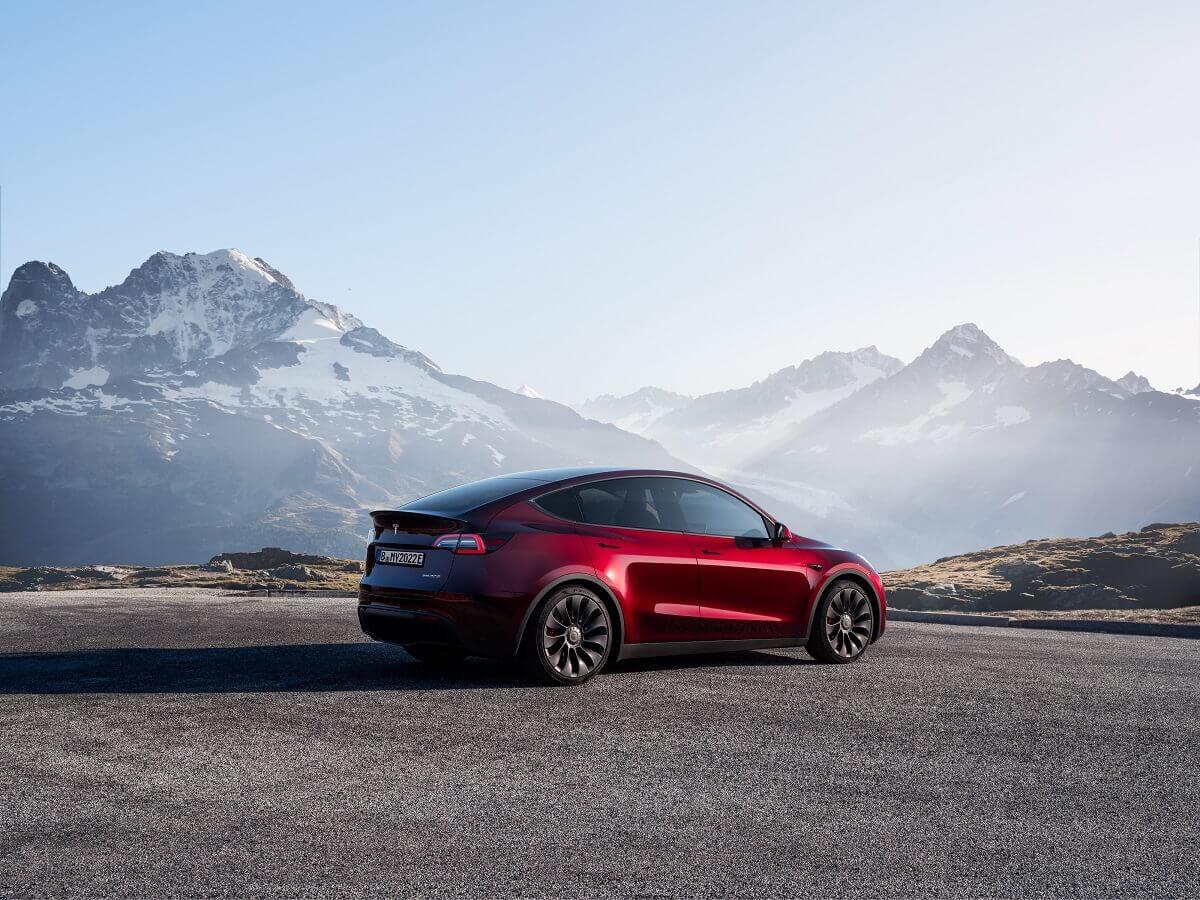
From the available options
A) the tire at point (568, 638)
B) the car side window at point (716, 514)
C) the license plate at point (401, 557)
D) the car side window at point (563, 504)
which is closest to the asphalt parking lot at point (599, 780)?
the tire at point (568, 638)

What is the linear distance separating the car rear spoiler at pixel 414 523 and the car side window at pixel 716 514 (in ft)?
6.61

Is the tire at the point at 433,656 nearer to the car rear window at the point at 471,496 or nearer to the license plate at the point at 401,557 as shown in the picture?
the license plate at the point at 401,557

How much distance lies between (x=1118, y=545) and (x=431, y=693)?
40617mm

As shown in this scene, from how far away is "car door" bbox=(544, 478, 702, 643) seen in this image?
Result: 8234 mm

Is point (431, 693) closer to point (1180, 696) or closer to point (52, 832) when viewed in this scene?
point (52, 832)

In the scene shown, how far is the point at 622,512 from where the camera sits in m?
8.61

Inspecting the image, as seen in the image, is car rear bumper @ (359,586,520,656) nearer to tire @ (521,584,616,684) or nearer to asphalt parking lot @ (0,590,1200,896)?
tire @ (521,584,616,684)

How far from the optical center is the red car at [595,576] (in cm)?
780

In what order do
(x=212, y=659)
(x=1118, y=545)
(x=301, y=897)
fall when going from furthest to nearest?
1. (x=1118, y=545)
2. (x=212, y=659)
3. (x=301, y=897)

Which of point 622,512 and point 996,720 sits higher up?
point 622,512

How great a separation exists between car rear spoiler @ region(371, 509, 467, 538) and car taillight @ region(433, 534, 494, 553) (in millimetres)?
63

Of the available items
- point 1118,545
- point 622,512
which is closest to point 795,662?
point 622,512

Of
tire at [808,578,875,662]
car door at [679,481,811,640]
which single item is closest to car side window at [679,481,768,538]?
car door at [679,481,811,640]

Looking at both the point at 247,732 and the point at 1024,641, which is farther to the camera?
the point at 1024,641
